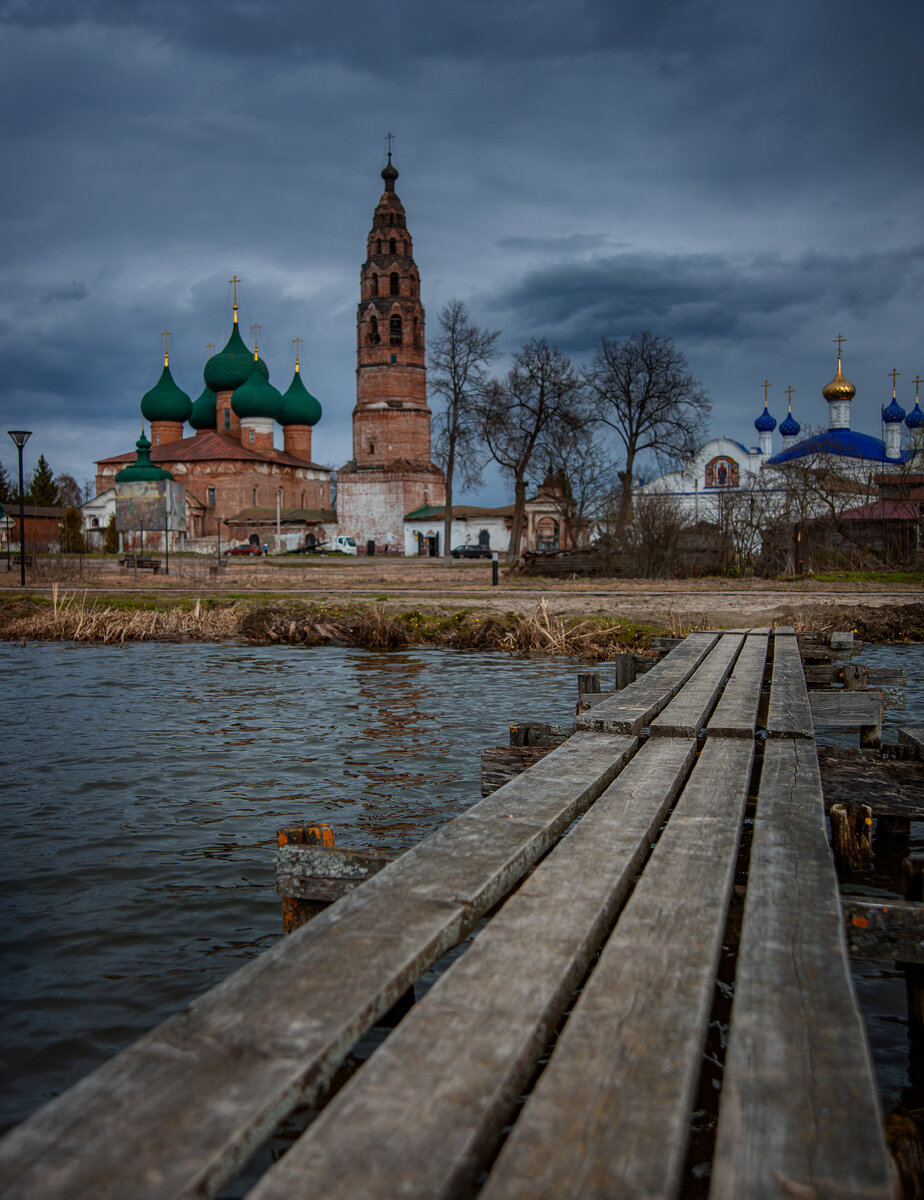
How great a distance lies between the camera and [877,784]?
5.05 meters

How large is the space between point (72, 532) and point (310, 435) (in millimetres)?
21925

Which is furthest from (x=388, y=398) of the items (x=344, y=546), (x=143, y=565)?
(x=143, y=565)

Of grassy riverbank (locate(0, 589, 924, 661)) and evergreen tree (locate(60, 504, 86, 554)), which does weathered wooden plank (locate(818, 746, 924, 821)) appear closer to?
grassy riverbank (locate(0, 589, 924, 661))

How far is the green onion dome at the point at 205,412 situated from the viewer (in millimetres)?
79062

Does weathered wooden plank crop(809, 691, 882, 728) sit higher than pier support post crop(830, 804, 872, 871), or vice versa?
weathered wooden plank crop(809, 691, 882, 728)

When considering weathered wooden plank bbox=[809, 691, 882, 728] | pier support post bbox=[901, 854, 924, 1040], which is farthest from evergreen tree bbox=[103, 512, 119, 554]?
pier support post bbox=[901, 854, 924, 1040]

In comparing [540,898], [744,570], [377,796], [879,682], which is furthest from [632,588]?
[540,898]

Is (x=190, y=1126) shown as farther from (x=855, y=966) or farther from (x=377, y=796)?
(x=377, y=796)

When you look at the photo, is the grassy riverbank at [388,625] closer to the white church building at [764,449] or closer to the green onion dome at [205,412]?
the white church building at [764,449]

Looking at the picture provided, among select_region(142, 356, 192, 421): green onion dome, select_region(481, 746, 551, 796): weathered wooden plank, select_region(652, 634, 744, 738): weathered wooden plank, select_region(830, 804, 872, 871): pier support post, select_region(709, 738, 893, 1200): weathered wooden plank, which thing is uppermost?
select_region(142, 356, 192, 421): green onion dome

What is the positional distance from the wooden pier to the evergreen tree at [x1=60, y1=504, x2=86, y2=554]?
53.0 metres

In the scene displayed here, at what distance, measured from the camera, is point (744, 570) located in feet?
94.7

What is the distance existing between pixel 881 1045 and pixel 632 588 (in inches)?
816

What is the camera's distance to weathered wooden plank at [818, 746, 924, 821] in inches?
190
